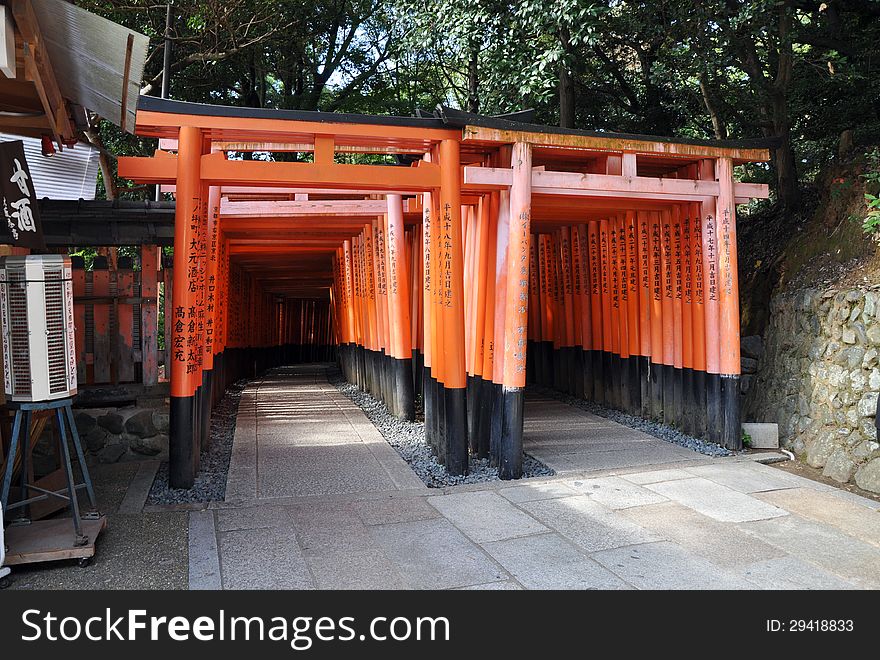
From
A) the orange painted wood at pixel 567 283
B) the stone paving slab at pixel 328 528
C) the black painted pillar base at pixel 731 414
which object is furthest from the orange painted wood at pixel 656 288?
the stone paving slab at pixel 328 528

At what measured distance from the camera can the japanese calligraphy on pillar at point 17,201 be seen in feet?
14.0

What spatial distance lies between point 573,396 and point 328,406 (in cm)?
431

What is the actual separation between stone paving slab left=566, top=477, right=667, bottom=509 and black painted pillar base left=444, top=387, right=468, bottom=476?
1.07 metres

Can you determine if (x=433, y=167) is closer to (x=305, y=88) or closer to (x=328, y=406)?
(x=328, y=406)

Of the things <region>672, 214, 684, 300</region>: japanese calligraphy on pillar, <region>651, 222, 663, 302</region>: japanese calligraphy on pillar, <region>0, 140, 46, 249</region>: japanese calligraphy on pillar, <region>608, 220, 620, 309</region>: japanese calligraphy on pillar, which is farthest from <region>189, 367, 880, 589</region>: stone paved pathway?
<region>608, 220, 620, 309</region>: japanese calligraphy on pillar

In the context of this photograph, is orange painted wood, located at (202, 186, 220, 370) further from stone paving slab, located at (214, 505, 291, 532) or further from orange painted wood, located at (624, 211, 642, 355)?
orange painted wood, located at (624, 211, 642, 355)

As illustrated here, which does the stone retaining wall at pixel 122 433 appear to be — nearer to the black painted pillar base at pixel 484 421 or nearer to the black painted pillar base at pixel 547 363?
the black painted pillar base at pixel 484 421

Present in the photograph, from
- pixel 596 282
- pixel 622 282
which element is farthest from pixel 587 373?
pixel 622 282

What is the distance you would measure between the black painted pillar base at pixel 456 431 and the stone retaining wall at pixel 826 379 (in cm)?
370

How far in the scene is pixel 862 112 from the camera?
1102 centimetres

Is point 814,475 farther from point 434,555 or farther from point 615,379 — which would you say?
point 434,555

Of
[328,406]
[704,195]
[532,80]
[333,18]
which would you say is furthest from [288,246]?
[704,195]

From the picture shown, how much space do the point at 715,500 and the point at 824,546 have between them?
44.3 inches

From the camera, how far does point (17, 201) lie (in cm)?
436
